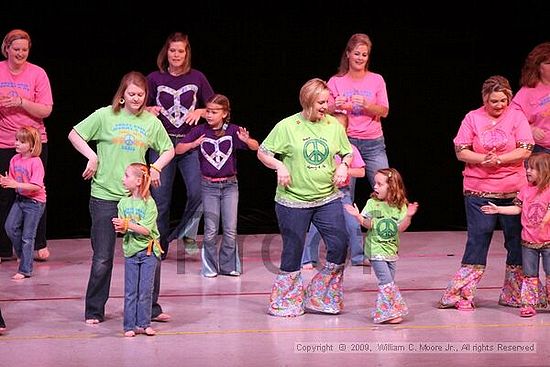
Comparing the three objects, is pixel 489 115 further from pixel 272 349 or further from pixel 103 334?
pixel 103 334

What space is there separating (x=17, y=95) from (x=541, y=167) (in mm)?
3682

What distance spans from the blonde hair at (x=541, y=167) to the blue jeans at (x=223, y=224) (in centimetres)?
224

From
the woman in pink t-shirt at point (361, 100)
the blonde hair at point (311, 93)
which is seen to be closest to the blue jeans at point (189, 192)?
the woman in pink t-shirt at point (361, 100)

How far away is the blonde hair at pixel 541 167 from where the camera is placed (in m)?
7.24

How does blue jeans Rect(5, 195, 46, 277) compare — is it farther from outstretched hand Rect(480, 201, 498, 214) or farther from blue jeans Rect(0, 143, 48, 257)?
outstretched hand Rect(480, 201, 498, 214)

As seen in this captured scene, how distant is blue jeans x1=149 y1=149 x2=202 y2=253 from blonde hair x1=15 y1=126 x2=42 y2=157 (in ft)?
2.55

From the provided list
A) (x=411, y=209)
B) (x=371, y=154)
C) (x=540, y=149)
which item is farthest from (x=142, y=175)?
(x=540, y=149)

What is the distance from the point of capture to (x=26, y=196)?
862 centimetres

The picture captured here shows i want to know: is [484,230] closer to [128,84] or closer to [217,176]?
[217,176]

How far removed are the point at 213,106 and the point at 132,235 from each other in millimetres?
1797

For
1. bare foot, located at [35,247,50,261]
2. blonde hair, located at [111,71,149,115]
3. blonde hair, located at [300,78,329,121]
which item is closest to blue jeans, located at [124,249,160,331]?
blonde hair, located at [111,71,149,115]

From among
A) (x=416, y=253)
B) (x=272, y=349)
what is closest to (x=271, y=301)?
(x=272, y=349)

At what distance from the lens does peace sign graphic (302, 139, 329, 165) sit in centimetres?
729

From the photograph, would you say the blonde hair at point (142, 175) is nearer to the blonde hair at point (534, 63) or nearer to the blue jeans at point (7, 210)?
the blue jeans at point (7, 210)
